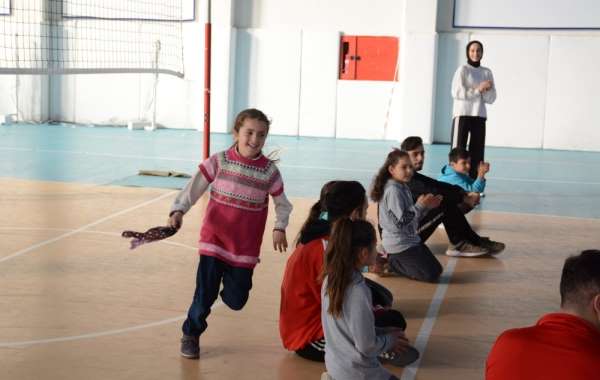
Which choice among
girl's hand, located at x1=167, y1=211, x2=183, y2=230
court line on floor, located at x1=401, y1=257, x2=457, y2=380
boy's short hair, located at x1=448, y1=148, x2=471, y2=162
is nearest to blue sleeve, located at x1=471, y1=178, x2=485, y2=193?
boy's short hair, located at x1=448, y1=148, x2=471, y2=162

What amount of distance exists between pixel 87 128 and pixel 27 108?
1.75 m

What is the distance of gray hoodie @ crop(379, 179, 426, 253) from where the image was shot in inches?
233

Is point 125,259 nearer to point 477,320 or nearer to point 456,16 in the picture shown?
point 477,320

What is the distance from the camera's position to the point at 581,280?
7.73 feet

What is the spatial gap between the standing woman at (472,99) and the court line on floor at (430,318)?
330 cm

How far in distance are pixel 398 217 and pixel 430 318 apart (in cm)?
91

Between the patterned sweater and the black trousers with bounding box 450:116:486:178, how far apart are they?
563cm

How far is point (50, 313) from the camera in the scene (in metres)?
5.11

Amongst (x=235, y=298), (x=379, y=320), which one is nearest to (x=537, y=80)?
(x=379, y=320)

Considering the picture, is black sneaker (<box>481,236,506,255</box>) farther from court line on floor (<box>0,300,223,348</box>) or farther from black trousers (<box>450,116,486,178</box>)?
black trousers (<box>450,116,486,178</box>)

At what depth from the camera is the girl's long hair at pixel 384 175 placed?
19.4 feet

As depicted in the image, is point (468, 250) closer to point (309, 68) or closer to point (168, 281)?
point (168, 281)

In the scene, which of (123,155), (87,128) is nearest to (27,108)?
(87,128)

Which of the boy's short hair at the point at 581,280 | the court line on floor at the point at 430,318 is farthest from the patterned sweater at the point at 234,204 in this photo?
the boy's short hair at the point at 581,280
